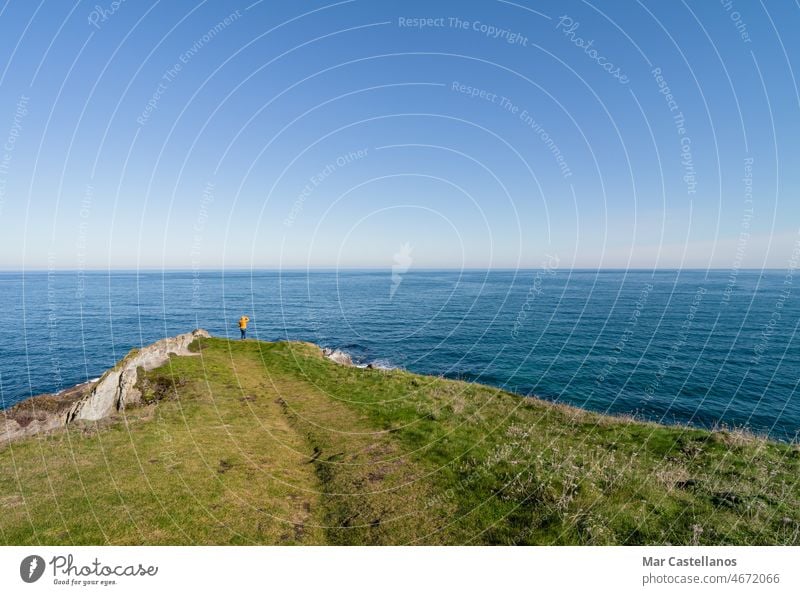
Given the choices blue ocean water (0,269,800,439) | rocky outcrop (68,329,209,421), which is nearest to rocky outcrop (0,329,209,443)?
rocky outcrop (68,329,209,421)

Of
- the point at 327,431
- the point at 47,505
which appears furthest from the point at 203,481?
the point at 327,431

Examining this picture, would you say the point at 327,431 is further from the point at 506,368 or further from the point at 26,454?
the point at 506,368

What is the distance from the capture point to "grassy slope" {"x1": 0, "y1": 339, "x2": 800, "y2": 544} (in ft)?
34.4

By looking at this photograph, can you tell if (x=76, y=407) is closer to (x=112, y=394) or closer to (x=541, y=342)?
(x=112, y=394)
